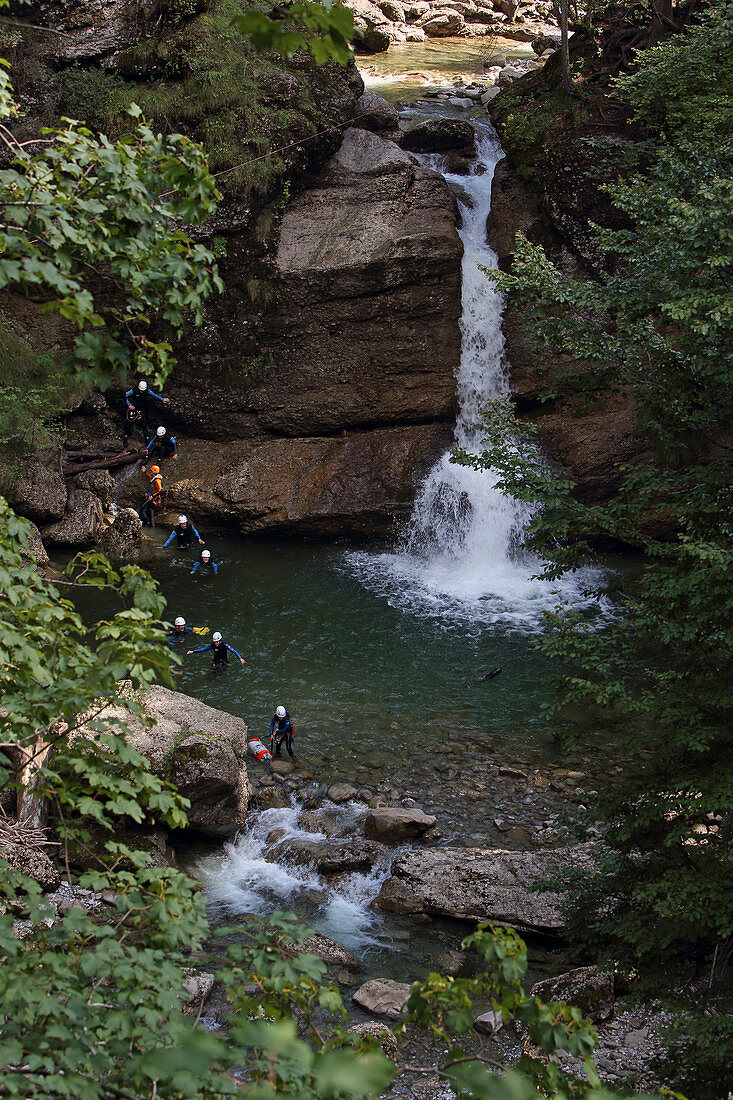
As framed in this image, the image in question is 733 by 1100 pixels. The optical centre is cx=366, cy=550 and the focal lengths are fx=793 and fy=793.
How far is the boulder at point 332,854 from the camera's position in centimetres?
1024

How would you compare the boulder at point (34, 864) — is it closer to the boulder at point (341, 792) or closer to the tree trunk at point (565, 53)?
the boulder at point (341, 792)

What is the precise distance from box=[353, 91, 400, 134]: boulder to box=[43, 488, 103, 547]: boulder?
1338cm

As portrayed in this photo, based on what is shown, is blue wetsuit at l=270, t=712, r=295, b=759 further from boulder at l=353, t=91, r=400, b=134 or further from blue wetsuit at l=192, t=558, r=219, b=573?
boulder at l=353, t=91, r=400, b=134

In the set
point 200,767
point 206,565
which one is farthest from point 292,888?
point 206,565

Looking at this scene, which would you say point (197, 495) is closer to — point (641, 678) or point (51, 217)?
point (641, 678)

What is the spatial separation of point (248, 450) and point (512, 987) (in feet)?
62.6

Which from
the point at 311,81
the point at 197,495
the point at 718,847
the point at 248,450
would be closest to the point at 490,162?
the point at 311,81

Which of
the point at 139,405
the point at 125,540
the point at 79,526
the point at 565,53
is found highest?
the point at 565,53

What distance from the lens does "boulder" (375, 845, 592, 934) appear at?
916 cm

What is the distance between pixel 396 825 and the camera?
10.8 metres

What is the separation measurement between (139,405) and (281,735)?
12323 millimetres

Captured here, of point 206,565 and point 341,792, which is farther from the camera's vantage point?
point 206,565

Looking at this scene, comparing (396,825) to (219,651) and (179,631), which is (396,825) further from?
(179,631)

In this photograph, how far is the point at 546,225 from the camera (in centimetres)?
2194
